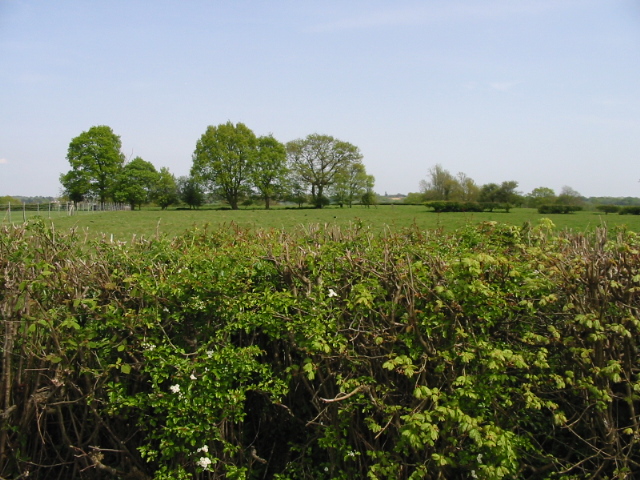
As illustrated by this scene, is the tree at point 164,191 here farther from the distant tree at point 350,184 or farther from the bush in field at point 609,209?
the bush in field at point 609,209

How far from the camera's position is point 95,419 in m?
3.49

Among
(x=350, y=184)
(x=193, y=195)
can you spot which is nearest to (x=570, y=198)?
(x=350, y=184)

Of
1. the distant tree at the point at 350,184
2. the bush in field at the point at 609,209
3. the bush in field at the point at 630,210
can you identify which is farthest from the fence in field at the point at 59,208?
the bush in field at the point at 609,209

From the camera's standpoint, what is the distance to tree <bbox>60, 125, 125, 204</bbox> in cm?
6297

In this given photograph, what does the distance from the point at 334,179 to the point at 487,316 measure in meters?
66.7

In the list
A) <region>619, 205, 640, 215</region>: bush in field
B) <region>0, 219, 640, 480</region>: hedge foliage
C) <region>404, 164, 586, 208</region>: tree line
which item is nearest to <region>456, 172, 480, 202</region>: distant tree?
<region>404, 164, 586, 208</region>: tree line

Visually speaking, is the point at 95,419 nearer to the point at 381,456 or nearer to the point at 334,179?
the point at 381,456

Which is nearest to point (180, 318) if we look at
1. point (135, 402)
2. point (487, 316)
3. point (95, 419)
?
point (135, 402)

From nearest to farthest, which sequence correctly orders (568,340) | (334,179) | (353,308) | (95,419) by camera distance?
(568,340) < (353,308) < (95,419) < (334,179)

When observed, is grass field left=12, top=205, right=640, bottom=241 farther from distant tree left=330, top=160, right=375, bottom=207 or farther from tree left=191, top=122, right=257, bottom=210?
distant tree left=330, top=160, right=375, bottom=207

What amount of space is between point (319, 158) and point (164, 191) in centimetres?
2443

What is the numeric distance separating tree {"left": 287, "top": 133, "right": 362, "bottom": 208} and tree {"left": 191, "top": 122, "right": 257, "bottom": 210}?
6893 mm

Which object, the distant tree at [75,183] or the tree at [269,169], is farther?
the tree at [269,169]

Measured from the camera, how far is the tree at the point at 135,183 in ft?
215
